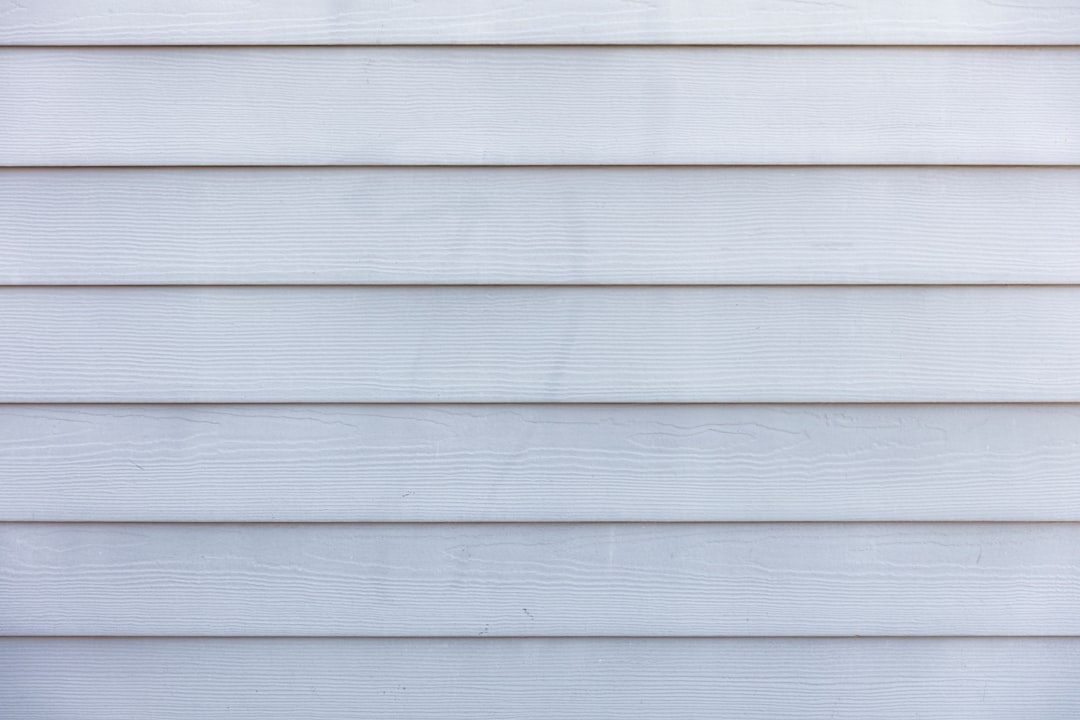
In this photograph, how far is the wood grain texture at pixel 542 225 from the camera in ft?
3.98

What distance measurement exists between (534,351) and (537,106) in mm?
415

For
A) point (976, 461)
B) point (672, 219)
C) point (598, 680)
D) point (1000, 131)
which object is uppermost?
point (1000, 131)

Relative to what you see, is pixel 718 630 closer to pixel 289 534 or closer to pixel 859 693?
pixel 859 693

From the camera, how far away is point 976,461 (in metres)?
1.24

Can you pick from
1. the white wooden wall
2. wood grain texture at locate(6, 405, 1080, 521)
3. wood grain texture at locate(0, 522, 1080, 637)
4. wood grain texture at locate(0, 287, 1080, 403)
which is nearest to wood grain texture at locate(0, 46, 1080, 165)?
the white wooden wall

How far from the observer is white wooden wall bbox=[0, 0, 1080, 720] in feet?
3.98

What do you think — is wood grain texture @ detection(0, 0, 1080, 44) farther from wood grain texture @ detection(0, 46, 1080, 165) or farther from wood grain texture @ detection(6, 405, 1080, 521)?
wood grain texture @ detection(6, 405, 1080, 521)

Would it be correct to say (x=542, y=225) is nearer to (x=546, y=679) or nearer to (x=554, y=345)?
(x=554, y=345)

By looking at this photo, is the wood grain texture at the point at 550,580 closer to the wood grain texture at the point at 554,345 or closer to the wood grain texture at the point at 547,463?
A: the wood grain texture at the point at 547,463

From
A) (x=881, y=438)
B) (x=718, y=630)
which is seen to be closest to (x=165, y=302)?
(x=718, y=630)

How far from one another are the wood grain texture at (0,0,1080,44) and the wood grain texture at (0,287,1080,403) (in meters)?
0.42

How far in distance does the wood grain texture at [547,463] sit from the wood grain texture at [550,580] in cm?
3

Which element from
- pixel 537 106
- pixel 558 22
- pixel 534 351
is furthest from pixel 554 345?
pixel 558 22

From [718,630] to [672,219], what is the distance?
720 millimetres
